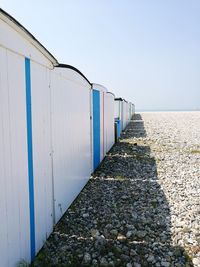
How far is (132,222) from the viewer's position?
4508 millimetres

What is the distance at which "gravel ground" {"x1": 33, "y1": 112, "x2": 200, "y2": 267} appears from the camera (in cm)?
350

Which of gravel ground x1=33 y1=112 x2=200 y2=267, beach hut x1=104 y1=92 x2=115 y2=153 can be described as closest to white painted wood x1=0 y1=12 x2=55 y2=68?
gravel ground x1=33 y1=112 x2=200 y2=267

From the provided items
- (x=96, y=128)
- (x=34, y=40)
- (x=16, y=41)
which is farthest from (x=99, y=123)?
(x=16, y=41)

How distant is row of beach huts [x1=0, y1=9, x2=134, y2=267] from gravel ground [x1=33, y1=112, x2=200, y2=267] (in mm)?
314

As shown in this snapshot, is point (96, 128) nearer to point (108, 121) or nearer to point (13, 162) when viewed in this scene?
point (108, 121)

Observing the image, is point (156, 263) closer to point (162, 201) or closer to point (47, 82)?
point (162, 201)

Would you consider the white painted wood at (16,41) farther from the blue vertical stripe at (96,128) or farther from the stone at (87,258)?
the blue vertical stripe at (96,128)

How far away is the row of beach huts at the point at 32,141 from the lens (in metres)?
2.69

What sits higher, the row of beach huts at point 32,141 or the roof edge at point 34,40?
the roof edge at point 34,40

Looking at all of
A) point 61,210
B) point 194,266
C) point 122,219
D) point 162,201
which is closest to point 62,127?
point 61,210

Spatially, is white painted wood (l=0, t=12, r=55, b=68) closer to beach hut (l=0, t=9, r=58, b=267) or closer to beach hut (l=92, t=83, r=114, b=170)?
beach hut (l=0, t=9, r=58, b=267)

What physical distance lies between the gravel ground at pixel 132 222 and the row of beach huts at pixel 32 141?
0.31 metres

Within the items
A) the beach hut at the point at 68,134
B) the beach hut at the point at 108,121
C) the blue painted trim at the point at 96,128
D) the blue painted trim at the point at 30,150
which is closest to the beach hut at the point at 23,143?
the blue painted trim at the point at 30,150

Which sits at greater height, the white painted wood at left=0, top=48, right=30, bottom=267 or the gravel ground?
the white painted wood at left=0, top=48, right=30, bottom=267
